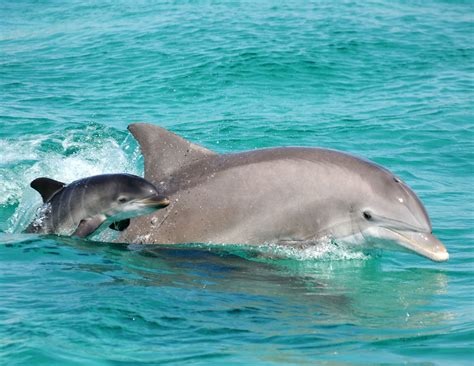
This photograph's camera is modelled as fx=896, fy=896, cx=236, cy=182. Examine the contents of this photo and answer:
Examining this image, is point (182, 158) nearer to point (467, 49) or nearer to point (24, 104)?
point (24, 104)

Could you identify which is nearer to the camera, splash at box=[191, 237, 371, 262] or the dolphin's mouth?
the dolphin's mouth

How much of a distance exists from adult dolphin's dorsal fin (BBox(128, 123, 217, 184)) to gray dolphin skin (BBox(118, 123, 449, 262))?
1.12 ft

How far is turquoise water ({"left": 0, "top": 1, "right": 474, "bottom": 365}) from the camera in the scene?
745 cm

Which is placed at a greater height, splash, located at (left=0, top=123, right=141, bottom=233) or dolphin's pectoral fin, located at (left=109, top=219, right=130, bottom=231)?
dolphin's pectoral fin, located at (left=109, top=219, right=130, bottom=231)

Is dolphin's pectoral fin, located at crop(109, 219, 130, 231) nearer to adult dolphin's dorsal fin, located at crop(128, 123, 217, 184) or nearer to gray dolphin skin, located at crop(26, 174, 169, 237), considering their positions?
gray dolphin skin, located at crop(26, 174, 169, 237)

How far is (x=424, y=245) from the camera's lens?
9578mm

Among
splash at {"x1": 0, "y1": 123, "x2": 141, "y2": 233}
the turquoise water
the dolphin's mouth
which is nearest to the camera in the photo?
the turquoise water

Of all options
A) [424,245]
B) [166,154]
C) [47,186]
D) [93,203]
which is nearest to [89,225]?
[93,203]

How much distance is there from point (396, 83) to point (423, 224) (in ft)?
45.8

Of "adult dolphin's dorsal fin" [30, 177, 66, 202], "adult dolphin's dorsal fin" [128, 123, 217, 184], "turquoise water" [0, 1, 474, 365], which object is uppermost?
"adult dolphin's dorsal fin" [128, 123, 217, 184]

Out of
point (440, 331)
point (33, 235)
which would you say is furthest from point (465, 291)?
point (33, 235)

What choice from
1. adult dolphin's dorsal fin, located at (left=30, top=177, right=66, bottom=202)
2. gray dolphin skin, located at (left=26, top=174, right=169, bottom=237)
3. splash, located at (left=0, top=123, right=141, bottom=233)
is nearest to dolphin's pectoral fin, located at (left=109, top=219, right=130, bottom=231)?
gray dolphin skin, located at (left=26, top=174, right=169, bottom=237)

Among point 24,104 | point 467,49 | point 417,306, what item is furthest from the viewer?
point 467,49

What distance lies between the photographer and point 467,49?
27.0m
